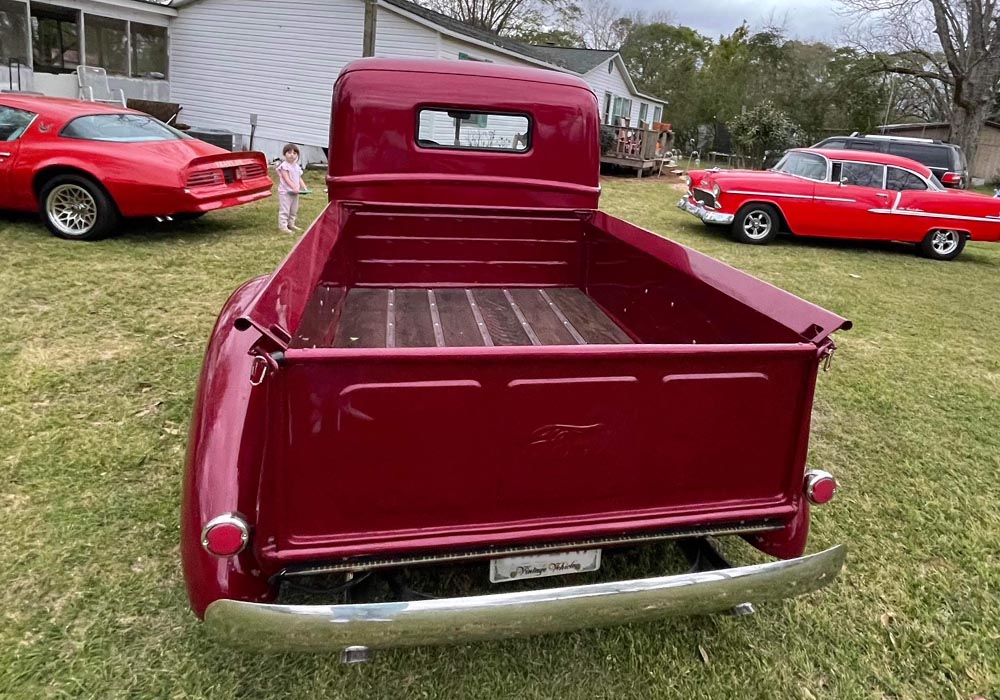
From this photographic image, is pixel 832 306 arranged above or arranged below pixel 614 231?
below

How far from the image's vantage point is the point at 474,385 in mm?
1854

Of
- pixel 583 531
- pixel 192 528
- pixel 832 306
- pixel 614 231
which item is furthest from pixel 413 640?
pixel 832 306

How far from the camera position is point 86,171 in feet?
22.7

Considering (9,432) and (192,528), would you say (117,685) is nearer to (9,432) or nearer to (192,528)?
(192,528)

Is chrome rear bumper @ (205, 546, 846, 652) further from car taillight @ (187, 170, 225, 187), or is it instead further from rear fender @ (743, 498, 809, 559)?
car taillight @ (187, 170, 225, 187)

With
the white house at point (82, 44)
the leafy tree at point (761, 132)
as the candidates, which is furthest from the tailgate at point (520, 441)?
the leafy tree at point (761, 132)

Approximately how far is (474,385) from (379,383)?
0.26m

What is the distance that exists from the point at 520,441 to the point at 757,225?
9911 mm

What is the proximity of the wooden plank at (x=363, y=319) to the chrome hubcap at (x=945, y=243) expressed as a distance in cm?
1033

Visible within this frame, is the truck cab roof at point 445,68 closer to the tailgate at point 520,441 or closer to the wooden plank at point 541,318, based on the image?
the wooden plank at point 541,318

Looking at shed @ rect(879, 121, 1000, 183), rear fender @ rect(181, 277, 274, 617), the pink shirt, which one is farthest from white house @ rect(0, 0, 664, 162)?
shed @ rect(879, 121, 1000, 183)

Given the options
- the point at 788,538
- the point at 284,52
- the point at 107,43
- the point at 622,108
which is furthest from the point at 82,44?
the point at 622,108

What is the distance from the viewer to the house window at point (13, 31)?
13.9 meters

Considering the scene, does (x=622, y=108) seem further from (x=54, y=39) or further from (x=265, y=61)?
(x=54, y=39)
